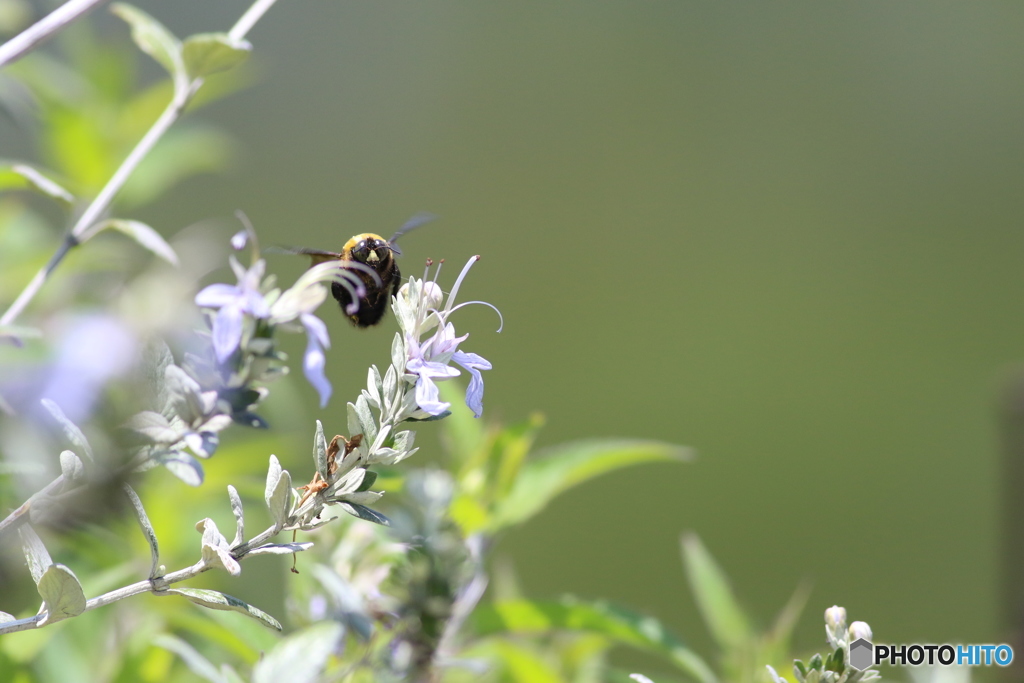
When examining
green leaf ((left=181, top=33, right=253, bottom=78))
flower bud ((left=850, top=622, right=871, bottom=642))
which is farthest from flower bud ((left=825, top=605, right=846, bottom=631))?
green leaf ((left=181, top=33, right=253, bottom=78))

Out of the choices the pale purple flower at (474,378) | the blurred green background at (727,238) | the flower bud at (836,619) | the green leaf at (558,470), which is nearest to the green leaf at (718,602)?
the green leaf at (558,470)

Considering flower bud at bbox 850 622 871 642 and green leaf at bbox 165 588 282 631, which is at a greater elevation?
flower bud at bbox 850 622 871 642

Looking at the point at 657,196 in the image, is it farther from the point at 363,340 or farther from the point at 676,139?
the point at 363,340

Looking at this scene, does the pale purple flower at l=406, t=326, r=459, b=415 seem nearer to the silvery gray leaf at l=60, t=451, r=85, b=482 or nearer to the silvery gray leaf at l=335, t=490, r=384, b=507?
the silvery gray leaf at l=335, t=490, r=384, b=507

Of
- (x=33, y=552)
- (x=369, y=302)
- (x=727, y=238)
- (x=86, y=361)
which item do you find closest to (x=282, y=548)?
(x=33, y=552)

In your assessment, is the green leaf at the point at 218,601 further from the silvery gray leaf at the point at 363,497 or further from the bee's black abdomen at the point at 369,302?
the bee's black abdomen at the point at 369,302

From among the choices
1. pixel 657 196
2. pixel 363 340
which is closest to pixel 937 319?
pixel 657 196
